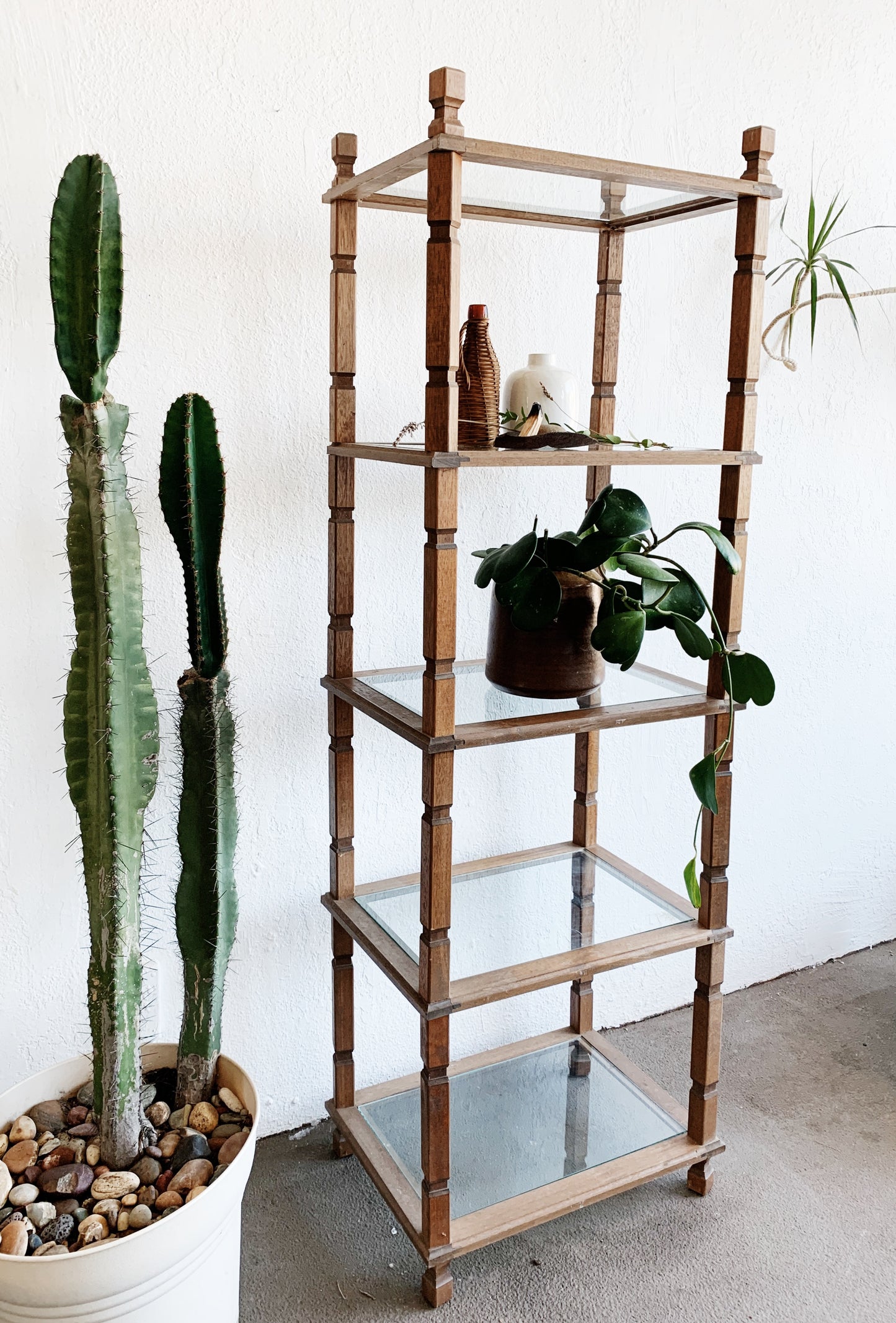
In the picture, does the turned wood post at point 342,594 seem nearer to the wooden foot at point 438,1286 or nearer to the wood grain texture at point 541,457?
the wood grain texture at point 541,457

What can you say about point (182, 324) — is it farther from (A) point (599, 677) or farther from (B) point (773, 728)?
(B) point (773, 728)

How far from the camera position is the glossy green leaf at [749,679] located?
1.37 meters

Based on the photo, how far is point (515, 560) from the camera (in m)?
1.29

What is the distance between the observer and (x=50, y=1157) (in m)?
1.32

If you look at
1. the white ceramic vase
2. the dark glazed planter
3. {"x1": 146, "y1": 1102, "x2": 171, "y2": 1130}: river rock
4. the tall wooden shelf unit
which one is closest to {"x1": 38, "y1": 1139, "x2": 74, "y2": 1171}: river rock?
{"x1": 146, "y1": 1102, "x2": 171, "y2": 1130}: river rock

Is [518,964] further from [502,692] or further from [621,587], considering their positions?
[621,587]

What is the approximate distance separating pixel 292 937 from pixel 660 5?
5.45ft

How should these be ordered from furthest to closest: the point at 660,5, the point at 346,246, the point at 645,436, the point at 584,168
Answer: the point at 645,436
the point at 660,5
the point at 346,246
the point at 584,168

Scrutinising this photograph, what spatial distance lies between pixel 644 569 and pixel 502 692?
30cm

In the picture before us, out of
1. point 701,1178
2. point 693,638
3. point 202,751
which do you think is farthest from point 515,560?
point 701,1178

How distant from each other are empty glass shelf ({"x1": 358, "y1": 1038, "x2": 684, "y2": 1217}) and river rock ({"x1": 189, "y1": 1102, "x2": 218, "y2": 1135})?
13.8 inches

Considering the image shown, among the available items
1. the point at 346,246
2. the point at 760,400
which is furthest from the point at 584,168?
the point at 760,400

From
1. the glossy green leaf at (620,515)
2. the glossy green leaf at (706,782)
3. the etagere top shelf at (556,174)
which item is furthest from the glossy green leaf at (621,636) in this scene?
the etagere top shelf at (556,174)

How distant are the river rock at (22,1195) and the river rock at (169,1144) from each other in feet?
0.53
